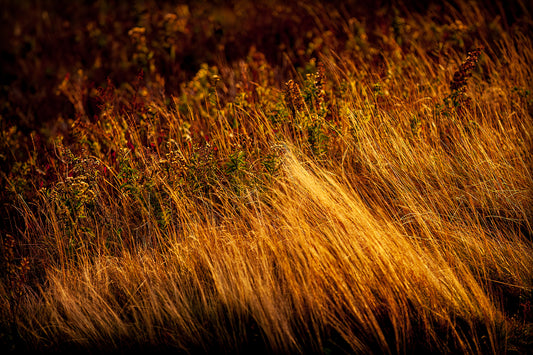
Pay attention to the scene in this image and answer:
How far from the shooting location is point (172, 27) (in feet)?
22.0

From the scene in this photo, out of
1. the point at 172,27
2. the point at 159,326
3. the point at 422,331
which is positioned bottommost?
the point at 422,331

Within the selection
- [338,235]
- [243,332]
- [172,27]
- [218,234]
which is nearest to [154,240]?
[218,234]

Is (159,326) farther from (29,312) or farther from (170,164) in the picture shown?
(170,164)

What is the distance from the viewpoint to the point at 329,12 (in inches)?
268

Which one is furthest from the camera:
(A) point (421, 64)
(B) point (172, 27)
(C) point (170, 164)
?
(B) point (172, 27)

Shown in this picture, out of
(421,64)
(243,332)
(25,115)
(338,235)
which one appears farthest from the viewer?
(25,115)

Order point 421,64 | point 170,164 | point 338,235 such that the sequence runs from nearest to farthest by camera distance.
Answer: point 338,235, point 170,164, point 421,64

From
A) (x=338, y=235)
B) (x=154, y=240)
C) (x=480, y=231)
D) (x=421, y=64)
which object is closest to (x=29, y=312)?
(x=154, y=240)

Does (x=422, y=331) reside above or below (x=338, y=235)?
below

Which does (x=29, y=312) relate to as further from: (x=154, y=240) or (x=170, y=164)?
(x=170, y=164)

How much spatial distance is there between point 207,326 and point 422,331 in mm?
1133

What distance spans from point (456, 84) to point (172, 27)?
468cm

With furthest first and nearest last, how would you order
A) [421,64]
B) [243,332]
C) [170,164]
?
[421,64] → [170,164] → [243,332]

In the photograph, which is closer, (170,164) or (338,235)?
(338,235)
